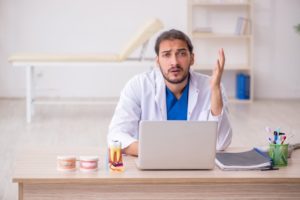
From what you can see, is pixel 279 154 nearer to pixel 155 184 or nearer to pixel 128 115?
pixel 155 184

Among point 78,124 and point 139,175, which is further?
point 78,124

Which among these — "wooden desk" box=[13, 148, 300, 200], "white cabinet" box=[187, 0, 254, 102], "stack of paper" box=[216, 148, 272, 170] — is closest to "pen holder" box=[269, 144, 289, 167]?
"stack of paper" box=[216, 148, 272, 170]

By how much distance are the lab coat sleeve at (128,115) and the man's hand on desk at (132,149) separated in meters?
0.18

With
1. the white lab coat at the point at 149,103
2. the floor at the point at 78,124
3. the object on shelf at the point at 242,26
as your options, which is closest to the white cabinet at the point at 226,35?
the object on shelf at the point at 242,26

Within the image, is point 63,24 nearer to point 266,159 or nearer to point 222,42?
point 222,42

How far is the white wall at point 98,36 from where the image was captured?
767 centimetres

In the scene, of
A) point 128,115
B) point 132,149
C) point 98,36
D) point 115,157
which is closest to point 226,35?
point 98,36

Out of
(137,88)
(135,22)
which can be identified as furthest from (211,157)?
(135,22)

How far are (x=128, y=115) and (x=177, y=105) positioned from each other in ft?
0.77

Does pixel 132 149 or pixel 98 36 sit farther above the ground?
pixel 98 36

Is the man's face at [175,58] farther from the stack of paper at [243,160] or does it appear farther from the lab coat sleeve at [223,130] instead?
the stack of paper at [243,160]

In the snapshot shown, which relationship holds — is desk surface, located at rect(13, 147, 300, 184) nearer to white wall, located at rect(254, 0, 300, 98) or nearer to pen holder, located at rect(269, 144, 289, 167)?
pen holder, located at rect(269, 144, 289, 167)

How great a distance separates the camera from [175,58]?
290 cm

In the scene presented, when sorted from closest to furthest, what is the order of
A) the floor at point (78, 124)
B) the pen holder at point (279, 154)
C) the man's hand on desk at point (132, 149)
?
the pen holder at point (279, 154)
the man's hand on desk at point (132, 149)
the floor at point (78, 124)
